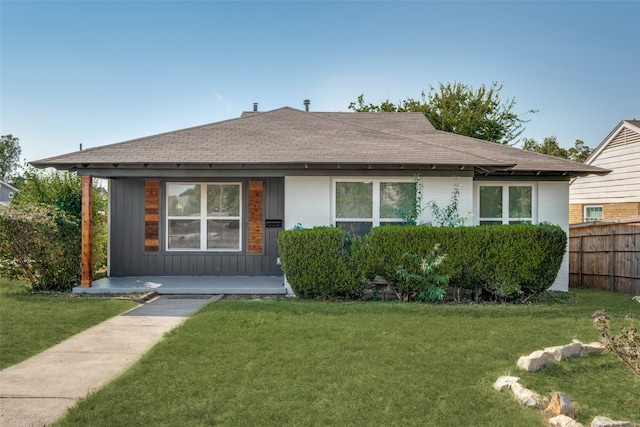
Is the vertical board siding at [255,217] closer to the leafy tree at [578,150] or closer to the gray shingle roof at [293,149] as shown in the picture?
the gray shingle roof at [293,149]

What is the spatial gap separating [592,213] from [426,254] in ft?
40.7

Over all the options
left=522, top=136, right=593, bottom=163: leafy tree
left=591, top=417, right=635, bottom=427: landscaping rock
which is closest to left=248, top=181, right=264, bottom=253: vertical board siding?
left=591, top=417, right=635, bottom=427: landscaping rock

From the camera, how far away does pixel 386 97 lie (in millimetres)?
29656

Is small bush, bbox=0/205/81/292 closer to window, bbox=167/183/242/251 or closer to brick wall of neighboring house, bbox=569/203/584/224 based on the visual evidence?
window, bbox=167/183/242/251

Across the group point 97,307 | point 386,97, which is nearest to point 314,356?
point 97,307

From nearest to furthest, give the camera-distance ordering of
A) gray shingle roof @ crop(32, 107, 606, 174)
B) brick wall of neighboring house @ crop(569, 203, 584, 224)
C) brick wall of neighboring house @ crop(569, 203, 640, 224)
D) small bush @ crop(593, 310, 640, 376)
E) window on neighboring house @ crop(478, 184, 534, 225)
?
small bush @ crop(593, 310, 640, 376) → gray shingle roof @ crop(32, 107, 606, 174) → window on neighboring house @ crop(478, 184, 534, 225) → brick wall of neighboring house @ crop(569, 203, 640, 224) → brick wall of neighboring house @ crop(569, 203, 584, 224)

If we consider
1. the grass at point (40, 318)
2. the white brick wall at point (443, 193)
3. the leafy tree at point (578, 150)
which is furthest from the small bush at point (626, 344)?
the leafy tree at point (578, 150)

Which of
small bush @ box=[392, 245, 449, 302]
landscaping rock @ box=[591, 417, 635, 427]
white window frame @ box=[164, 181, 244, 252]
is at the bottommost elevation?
landscaping rock @ box=[591, 417, 635, 427]

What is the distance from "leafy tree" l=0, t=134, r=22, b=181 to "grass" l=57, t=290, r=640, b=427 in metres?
66.6

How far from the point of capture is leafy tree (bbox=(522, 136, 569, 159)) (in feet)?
133

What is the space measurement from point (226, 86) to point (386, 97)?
16.2 meters

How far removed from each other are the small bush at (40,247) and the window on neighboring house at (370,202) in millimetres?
5792

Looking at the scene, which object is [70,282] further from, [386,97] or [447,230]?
[386,97]

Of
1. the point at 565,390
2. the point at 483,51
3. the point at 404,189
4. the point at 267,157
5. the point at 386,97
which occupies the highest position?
the point at 386,97
